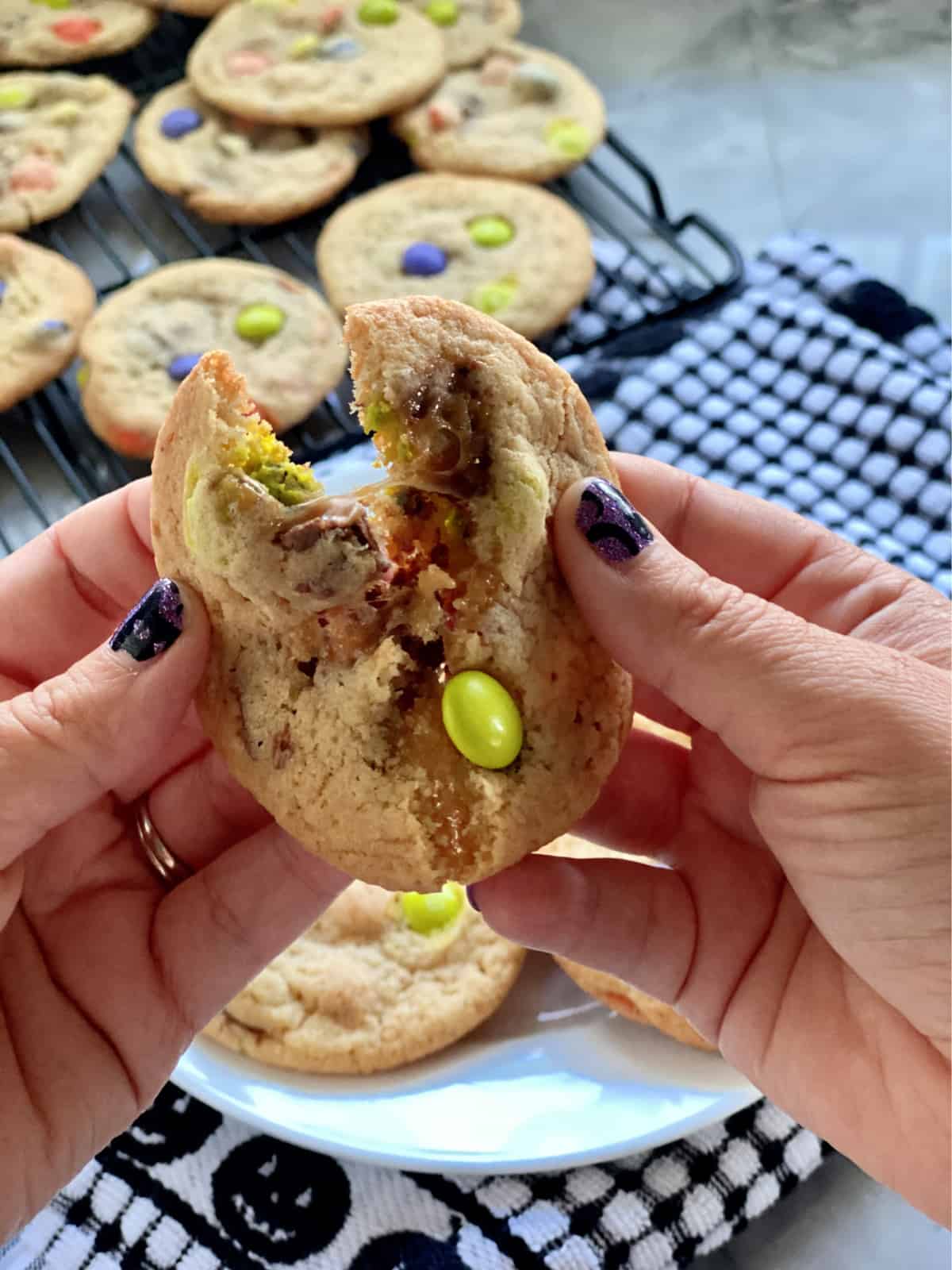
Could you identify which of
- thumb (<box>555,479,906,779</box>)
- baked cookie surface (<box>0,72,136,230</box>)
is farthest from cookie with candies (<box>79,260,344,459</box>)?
thumb (<box>555,479,906,779</box>)

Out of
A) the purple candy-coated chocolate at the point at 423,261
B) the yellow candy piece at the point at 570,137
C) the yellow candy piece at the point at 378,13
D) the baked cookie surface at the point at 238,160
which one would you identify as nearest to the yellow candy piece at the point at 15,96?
the baked cookie surface at the point at 238,160

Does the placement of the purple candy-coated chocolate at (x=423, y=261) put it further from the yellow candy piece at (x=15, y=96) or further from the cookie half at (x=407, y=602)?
the cookie half at (x=407, y=602)

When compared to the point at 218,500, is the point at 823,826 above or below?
below

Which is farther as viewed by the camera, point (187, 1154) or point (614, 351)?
point (614, 351)

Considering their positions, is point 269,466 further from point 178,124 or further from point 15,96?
point 15,96

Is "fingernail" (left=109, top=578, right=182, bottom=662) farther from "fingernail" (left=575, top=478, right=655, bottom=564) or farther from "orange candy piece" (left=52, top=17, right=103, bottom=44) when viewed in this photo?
"orange candy piece" (left=52, top=17, right=103, bottom=44)

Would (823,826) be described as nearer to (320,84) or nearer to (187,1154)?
(187,1154)

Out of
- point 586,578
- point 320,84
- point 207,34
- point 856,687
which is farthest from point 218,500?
point 207,34

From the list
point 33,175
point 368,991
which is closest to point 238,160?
point 33,175
